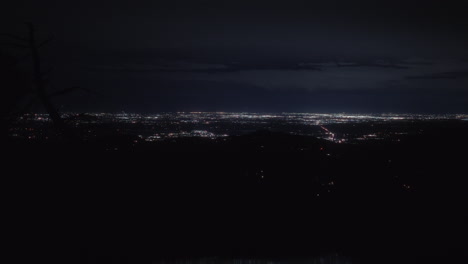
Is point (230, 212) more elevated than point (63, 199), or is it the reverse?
point (63, 199)

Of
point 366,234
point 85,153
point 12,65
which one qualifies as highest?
point 12,65

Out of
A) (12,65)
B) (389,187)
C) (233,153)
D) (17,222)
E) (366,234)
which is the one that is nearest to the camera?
(12,65)

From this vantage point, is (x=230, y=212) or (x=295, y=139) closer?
(x=230, y=212)

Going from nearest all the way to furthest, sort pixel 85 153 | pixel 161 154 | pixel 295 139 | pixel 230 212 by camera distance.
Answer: pixel 85 153
pixel 230 212
pixel 161 154
pixel 295 139

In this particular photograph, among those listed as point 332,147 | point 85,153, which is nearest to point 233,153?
point 332,147

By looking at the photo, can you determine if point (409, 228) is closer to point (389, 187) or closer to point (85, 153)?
point (389, 187)

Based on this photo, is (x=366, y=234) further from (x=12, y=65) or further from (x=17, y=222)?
(x=12, y=65)
